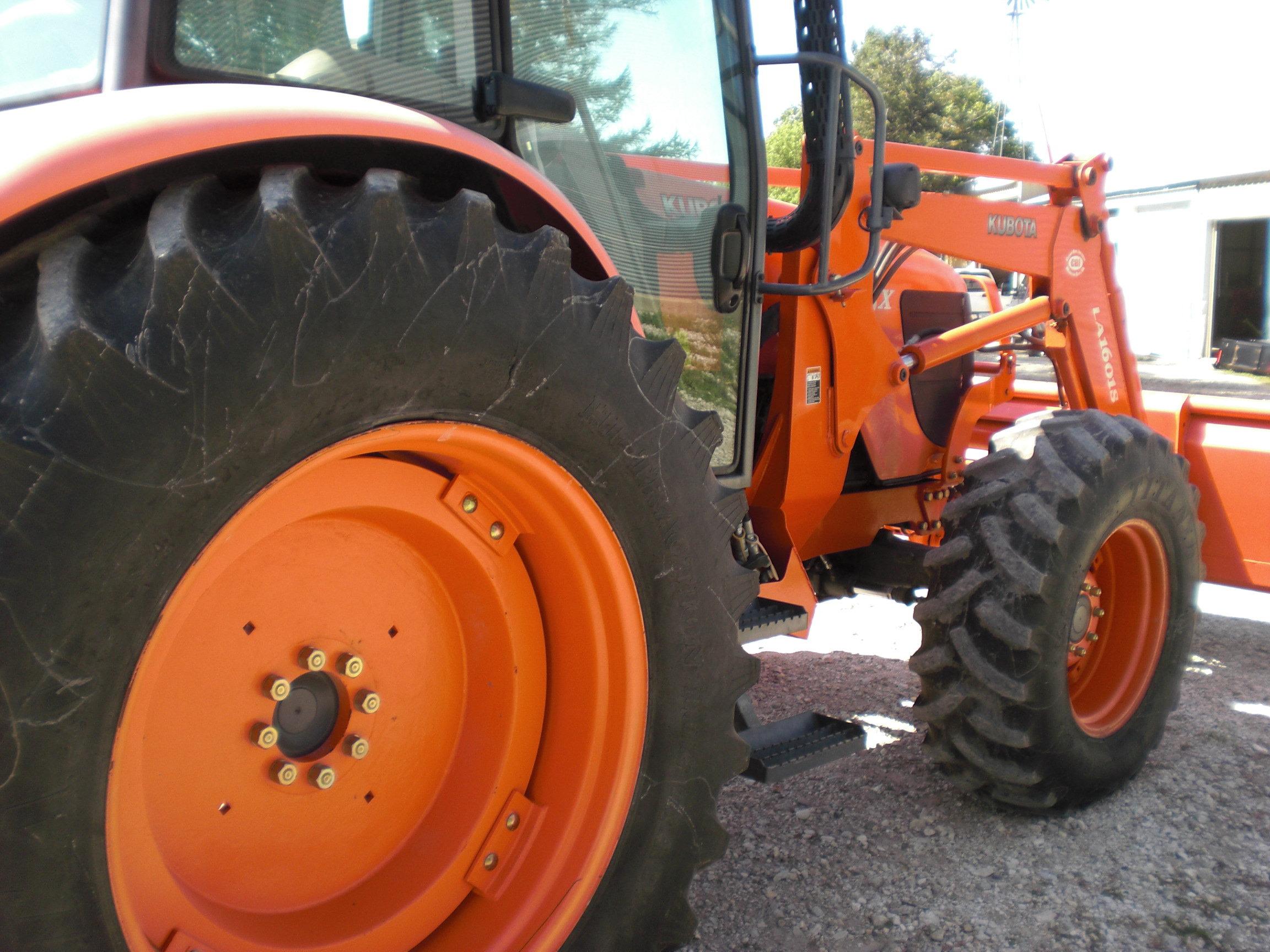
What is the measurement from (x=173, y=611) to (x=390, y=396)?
0.36m

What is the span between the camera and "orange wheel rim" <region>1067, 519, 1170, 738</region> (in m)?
2.91

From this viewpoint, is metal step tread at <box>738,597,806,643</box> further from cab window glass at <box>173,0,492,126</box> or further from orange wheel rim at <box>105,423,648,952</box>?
cab window glass at <box>173,0,492,126</box>

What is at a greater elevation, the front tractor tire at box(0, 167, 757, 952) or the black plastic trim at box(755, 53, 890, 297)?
the black plastic trim at box(755, 53, 890, 297)

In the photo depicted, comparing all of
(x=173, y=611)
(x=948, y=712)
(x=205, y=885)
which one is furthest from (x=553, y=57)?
(x=948, y=712)

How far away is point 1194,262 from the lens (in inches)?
750

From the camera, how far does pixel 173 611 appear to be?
114cm

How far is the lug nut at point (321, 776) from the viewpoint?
1506 millimetres

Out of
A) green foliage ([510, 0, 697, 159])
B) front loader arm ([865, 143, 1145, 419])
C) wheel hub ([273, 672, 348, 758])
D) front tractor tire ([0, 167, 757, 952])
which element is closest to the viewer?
front tractor tire ([0, 167, 757, 952])

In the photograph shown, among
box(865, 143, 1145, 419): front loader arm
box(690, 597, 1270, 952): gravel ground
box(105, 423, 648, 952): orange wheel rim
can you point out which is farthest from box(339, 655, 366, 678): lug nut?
box(865, 143, 1145, 419): front loader arm

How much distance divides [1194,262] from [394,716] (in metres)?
20.8

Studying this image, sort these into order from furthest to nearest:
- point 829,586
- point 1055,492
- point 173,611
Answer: point 829,586
point 1055,492
point 173,611

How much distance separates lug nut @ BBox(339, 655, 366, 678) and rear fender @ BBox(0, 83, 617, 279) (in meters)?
0.69

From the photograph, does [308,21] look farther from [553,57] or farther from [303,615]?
[303,615]

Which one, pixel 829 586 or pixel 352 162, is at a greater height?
pixel 352 162
